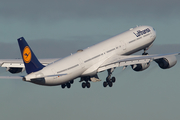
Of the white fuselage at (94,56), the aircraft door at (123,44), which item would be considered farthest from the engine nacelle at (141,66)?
the aircraft door at (123,44)

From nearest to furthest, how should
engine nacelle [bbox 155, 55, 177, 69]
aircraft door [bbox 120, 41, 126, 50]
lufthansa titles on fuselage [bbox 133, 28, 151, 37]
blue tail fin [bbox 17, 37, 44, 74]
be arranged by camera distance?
blue tail fin [bbox 17, 37, 44, 74] < engine nacelle [bbox 155, 55, 177, 69] < aircraft door [bbox 120, 41, 126, 50] < lufthansa titles on fuselage [bbox 133, 28, 151, 37]

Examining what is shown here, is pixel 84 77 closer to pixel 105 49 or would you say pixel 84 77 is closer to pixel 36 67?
pixel 105 49

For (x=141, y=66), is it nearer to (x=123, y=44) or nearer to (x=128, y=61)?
(x=128, y=61)

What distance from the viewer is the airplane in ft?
188

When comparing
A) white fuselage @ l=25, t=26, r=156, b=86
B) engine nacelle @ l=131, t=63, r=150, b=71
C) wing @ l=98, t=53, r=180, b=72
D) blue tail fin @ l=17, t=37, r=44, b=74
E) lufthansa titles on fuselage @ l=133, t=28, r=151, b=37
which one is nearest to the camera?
blue tail fin @ l=17, t=37, r=44, b=74

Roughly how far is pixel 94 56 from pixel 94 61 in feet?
2.18

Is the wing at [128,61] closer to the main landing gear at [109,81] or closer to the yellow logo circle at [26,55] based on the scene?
the main landing gear at [109,81]

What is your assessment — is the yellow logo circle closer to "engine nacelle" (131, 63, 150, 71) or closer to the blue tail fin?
the blue tail fin

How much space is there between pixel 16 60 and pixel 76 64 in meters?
11.1

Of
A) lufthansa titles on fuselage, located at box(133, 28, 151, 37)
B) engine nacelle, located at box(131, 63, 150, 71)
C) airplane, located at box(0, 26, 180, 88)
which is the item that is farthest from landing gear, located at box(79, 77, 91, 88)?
lufthansa titles on fuselage, located at box(133, 28, 151, 37)

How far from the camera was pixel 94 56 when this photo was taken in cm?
6444

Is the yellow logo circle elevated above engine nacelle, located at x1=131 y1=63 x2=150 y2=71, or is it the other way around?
the yellow logo circle

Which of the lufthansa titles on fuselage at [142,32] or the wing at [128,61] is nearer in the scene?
the wing at [128,61]

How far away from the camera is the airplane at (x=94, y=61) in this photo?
57281 mm
